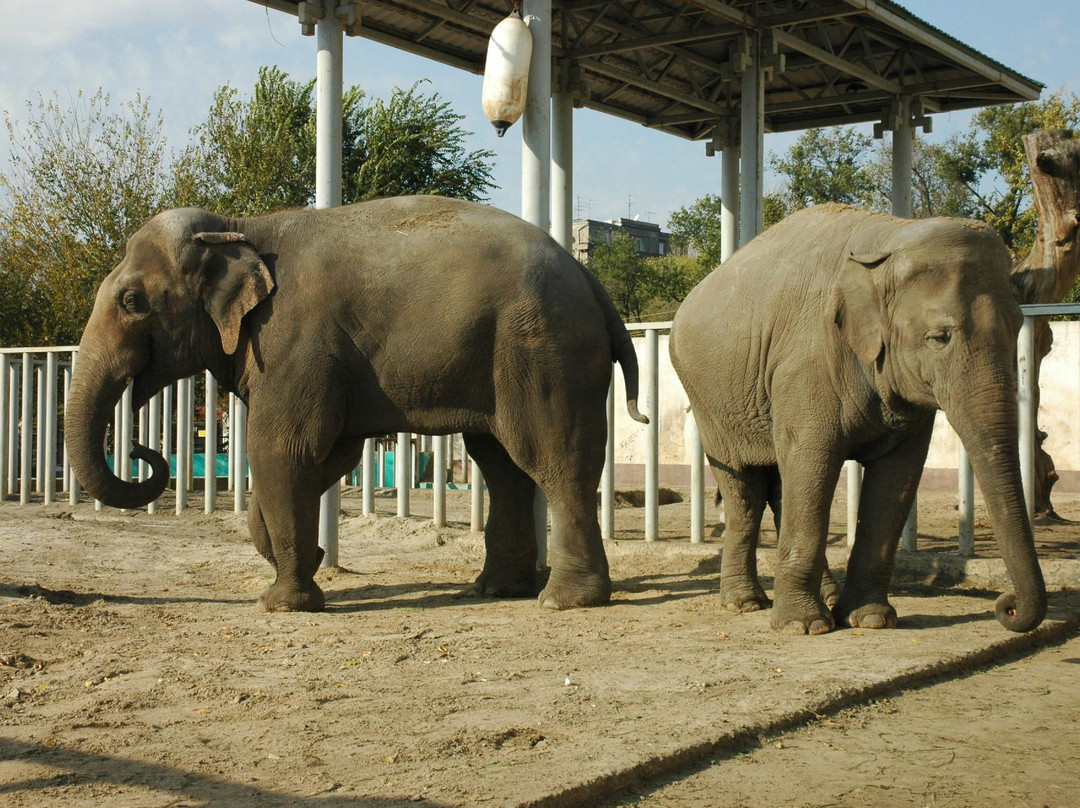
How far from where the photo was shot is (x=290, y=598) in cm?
709

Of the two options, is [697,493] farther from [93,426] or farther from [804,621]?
[93,426]

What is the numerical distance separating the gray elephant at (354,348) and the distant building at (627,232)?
75083 mm

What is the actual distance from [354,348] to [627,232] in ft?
264

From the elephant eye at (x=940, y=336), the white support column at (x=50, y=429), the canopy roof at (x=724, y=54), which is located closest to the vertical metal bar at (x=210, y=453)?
the white support column at (x=50, y=429)

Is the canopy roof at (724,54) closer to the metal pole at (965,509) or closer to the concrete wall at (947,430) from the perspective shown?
the concrete wall at (947,430)

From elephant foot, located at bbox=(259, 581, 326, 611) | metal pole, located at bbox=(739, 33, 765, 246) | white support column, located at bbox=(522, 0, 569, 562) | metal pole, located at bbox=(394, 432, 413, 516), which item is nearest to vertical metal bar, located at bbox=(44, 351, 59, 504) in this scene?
metal pole, located at bbox=(394, 432, 413, 516)

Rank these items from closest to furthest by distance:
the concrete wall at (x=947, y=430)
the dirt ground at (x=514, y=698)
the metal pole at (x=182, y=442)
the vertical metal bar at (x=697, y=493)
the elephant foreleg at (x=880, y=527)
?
1. the dirt ground at (x=514, y=698)
2. the elephant foreleg at (x=880, y=527)
3. the vertical metal bar at (x=697, y=493)
4. the metal pole at (x=182, y=442)
5. the concrete wall at (x=947, y=430)

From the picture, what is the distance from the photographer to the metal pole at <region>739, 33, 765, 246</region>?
40.3 feet

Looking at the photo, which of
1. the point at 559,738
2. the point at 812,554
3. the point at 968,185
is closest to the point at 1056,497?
the point at 812,554

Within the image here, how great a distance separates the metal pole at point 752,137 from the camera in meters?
12.3

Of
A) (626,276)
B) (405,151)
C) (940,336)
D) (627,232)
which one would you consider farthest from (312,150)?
(627,232)

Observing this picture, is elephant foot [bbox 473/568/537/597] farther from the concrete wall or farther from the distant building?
the distant building

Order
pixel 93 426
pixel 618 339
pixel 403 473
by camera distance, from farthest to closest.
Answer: pixel 403 473 → pixel 618 339 → pixel 93 426

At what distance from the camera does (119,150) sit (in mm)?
27203
